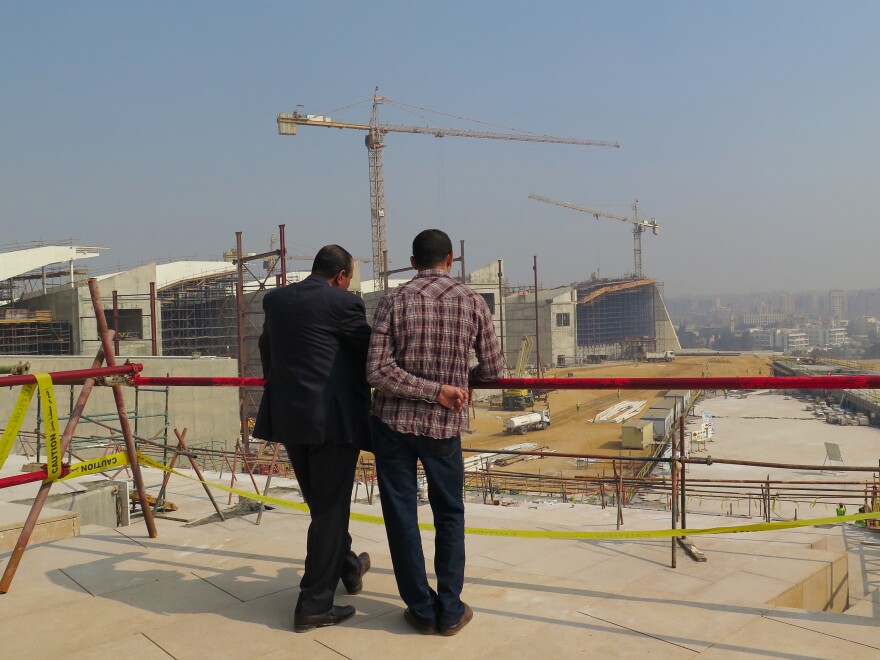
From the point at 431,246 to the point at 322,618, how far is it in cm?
148

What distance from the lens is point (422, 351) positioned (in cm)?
280

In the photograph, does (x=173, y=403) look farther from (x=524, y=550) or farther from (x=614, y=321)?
(x=614, y=321)

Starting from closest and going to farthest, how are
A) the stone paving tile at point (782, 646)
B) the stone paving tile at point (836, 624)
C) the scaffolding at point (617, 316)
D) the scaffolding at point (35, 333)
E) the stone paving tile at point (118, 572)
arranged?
the stone paving tile at point (782, 646), the stone paving tile at point (836, 624), the stone paving tile at point (118, 572), the scaffolding at point (35, 333), the scaffolding at point (617, 316)

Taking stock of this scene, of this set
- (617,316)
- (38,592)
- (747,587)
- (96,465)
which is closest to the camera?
(38,592)

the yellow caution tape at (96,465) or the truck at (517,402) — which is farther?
the truck at (517,402)

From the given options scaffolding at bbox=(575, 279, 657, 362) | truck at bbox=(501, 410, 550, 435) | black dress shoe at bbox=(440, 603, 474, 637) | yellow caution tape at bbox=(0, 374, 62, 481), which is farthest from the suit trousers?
scaffolding at bbox=(575, 279, 657, 362)

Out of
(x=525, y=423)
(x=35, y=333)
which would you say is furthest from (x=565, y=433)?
(x=35, y=333)

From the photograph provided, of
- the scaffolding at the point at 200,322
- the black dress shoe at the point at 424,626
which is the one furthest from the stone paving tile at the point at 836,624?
the scaffolding at the point at 200,322

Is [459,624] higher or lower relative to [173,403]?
higher

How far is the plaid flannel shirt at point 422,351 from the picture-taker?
2.78m

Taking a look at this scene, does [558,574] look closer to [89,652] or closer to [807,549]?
[807,549]

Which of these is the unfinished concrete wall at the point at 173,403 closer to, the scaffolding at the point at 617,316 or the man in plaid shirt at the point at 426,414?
the man in plaid shirt at the point at 426,414

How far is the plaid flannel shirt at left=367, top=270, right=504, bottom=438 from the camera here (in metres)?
2.78

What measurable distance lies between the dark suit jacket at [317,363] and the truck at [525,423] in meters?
39.6
